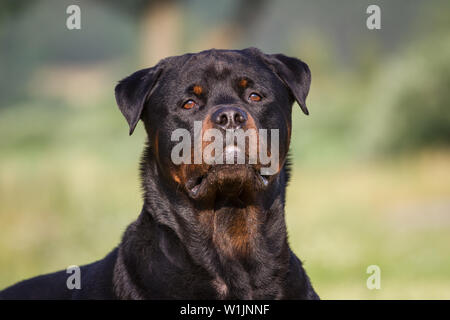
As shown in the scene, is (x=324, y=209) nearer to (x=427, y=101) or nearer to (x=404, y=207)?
(x=404, y=207)

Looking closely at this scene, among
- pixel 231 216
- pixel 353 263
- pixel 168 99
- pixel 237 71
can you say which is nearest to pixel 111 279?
pixel 231 216

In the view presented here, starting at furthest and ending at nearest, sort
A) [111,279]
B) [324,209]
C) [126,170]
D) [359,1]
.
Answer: [359,1] → [126,170] → [324,209] → [111,279]

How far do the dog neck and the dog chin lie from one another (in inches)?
3.8

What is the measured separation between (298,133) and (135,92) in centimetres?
935

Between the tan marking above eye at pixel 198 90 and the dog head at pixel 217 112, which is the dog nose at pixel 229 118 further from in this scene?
the tan marking above eye at pixel 198 90

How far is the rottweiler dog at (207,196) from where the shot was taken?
142 inches

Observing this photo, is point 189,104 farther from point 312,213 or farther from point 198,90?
point 312,213

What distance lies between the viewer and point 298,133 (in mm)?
13125

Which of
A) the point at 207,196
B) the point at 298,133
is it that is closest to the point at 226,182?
the point at 207,196

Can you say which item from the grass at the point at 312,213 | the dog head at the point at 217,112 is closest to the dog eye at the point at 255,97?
the dog head at the point at 217,112

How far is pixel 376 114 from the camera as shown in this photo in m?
12.6

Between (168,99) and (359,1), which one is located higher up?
(359,1)

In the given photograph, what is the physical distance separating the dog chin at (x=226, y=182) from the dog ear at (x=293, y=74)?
55 centimetres

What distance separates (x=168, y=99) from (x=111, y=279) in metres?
0.95
